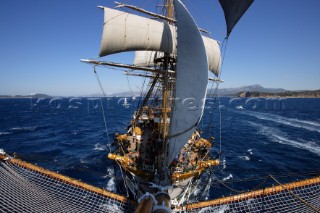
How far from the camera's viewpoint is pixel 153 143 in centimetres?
1532

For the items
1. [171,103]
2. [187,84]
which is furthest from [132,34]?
[187,84]

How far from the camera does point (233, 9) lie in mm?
7496

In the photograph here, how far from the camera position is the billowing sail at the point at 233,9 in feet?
22.5

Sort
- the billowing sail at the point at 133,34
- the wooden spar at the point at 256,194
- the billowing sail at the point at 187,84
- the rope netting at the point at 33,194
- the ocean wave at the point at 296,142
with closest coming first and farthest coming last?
1. the rope netting at the point at 33,194
2. the wooden spar at the point at 256,194
3. the billowing sail at the point at 187,84
4. the billowing sail at the point at 133,34
5. the ocean wave at the point at 296,142

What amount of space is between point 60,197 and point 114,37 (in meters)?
14.7

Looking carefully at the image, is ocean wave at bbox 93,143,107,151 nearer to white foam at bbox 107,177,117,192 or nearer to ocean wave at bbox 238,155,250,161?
white foam at bbox 107,177,117,192

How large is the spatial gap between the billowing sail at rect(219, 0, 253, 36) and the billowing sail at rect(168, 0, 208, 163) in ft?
4.55

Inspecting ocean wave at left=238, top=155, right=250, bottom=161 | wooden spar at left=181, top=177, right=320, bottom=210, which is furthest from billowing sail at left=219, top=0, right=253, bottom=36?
ocean wave at left=238, top=155, right=250, bottom=161

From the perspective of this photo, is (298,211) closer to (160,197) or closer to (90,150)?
(160,197)

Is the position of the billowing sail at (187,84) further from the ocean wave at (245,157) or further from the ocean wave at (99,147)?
the ocean wave at (99,147)

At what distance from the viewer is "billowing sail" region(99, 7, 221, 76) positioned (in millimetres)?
17922

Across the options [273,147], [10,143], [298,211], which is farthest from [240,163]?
[10,143]

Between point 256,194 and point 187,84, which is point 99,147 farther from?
point 256,194

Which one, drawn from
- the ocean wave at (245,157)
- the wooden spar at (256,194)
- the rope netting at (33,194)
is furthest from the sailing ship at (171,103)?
the ocean wave at (245,157)
